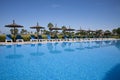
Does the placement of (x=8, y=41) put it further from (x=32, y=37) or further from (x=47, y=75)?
(x=47, y=75)

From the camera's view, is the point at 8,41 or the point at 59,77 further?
the point at 8,41

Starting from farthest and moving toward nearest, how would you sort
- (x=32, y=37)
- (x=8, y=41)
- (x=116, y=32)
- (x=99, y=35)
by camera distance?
(x=116, y=32)
(x=99, y=35)
(x=32, y=37)
(x=8, y=41)

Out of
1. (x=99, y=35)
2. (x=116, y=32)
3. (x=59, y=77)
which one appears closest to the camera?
(x=59, y=77)

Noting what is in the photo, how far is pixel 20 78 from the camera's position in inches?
211

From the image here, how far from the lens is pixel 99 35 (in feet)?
134

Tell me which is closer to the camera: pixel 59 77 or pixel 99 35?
pixel 59 77

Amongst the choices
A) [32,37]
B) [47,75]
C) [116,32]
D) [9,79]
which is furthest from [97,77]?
[116,32]

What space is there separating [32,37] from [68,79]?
15841 millimetres

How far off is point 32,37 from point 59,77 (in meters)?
15.5

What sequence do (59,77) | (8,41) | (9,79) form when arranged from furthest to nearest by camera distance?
(8,41) < (59,77) < (9,79)

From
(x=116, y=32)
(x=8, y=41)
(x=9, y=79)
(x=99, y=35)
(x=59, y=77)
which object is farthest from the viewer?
(x=116, y=32)

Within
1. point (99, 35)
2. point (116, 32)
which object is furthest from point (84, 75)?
point (116, 32)

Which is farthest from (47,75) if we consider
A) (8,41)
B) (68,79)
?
(8,41)

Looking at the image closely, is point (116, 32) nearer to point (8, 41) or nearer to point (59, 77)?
point (8, 41)
